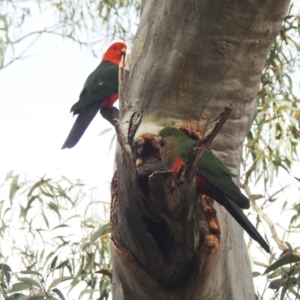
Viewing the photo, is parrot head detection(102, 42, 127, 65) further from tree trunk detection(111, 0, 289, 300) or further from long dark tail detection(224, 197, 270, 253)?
long dark tail detection(224, 197, 270, 253)

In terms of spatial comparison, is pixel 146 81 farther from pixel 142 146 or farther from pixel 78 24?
pixel 78 24

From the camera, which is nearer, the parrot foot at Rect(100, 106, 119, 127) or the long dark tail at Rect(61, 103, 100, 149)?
the parrot foot at Rect(100, 106, 119, 127)

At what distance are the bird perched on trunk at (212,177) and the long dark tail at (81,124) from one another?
1.34 meters

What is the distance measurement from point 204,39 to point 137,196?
55 centimetres

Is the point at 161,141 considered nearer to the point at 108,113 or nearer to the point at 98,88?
the point at 108,113

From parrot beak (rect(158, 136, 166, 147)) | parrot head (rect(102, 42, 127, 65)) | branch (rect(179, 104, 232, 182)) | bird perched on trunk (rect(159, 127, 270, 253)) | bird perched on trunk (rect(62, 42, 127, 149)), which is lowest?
branch (rect(179, 104, 232, 182))

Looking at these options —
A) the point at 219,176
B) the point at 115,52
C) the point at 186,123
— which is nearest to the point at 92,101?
the point at 115,52

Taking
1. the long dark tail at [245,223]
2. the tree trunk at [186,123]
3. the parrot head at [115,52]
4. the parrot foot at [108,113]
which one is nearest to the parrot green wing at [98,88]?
the parrot foot at [108,113]

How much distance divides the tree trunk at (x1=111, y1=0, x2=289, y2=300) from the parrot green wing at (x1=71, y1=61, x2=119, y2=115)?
1.19m

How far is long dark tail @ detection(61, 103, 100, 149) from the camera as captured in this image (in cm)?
313

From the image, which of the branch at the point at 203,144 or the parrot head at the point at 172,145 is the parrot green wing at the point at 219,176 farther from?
the branch at the point at 203,144

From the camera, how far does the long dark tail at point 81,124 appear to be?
123 inches

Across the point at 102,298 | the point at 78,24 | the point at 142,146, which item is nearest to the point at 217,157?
the point at 142,146

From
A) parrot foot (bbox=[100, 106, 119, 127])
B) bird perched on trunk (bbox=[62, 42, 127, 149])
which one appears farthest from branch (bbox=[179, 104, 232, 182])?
bird perched on trunk (bbox=[62, 42, 127, 149])
